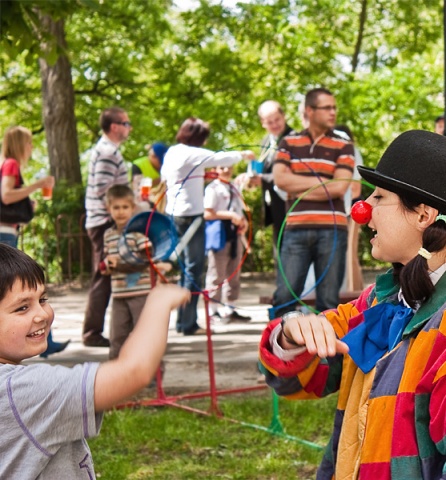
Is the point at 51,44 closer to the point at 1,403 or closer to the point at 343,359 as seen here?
the point at 343,359

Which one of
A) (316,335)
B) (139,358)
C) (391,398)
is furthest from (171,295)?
(391,398)

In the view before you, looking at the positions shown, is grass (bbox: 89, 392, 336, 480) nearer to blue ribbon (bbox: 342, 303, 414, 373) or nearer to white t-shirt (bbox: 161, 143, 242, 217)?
white t-shirt (bbox: 161, 143, 242, 217)

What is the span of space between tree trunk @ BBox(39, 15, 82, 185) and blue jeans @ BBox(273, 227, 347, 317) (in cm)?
892

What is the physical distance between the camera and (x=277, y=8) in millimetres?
17609

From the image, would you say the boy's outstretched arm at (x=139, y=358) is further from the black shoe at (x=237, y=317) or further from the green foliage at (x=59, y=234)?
the green foliage at (x=59, y=234)

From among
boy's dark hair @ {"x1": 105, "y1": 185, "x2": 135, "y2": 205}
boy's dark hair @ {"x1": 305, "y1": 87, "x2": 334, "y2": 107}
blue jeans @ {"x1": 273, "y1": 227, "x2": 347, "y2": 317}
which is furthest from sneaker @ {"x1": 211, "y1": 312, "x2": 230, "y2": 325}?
boy's dark hair @ {"x1": 305, "y1": 87, "x2": 334, "y2": 107}

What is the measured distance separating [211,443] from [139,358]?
3.35 metres

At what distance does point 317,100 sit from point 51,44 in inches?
70.7

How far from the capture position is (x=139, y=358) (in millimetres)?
1934

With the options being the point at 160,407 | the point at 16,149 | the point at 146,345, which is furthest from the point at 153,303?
the point at 16,149

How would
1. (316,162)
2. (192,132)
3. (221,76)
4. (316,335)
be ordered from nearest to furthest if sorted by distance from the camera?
(316,335) → (316,162) → (192,132) → (221,76)

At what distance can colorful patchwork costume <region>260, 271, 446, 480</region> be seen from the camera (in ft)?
7.39

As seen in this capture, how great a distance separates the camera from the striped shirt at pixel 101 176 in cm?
788

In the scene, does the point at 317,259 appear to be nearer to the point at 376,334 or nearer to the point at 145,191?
the point at 145,191
